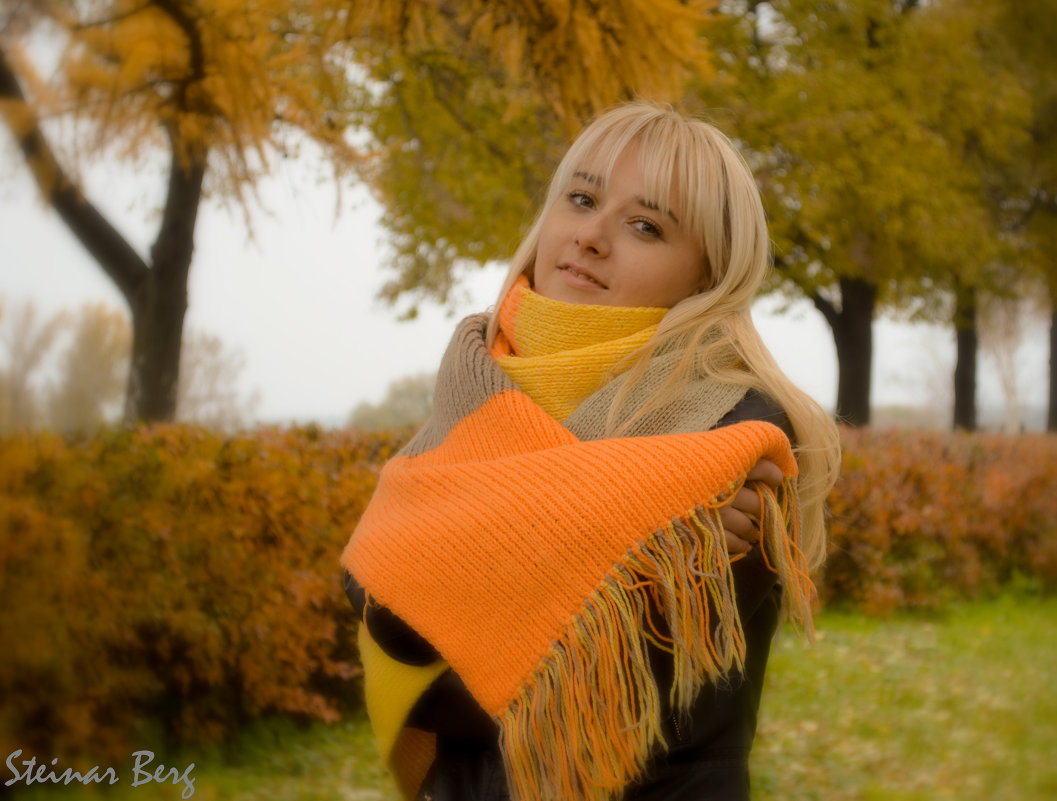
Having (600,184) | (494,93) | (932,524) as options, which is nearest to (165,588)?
(600,184)

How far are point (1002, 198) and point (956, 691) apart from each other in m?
13.5

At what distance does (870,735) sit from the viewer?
5.20 m

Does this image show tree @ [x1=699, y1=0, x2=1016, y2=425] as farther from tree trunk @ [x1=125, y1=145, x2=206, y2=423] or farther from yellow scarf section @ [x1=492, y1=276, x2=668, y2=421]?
yellow scarf section @ [x1=492, y1=276, x2=668, y2=421]

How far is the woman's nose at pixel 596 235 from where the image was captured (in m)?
1.76

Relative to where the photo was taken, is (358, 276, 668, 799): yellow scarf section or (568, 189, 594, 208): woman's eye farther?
(568, 189, 594, 208): woman's eye

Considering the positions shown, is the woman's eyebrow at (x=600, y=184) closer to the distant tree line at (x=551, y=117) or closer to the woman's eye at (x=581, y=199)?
the woman's eye at (x=581, y=199)

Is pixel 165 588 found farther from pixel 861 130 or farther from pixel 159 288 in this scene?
pixel 861 130

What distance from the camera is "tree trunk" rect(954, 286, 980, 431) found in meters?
18.0

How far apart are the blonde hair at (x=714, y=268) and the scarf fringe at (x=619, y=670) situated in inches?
10.7

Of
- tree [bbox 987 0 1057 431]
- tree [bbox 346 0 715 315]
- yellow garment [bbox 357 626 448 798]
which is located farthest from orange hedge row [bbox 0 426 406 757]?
tree [bbox 987 0 1057 431]

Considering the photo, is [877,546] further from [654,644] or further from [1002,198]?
[1002,198]

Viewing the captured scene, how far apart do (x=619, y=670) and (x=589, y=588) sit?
127 millimetres

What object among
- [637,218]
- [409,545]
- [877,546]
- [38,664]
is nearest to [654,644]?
[409,545]

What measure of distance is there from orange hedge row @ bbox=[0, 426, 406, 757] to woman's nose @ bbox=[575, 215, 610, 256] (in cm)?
235
